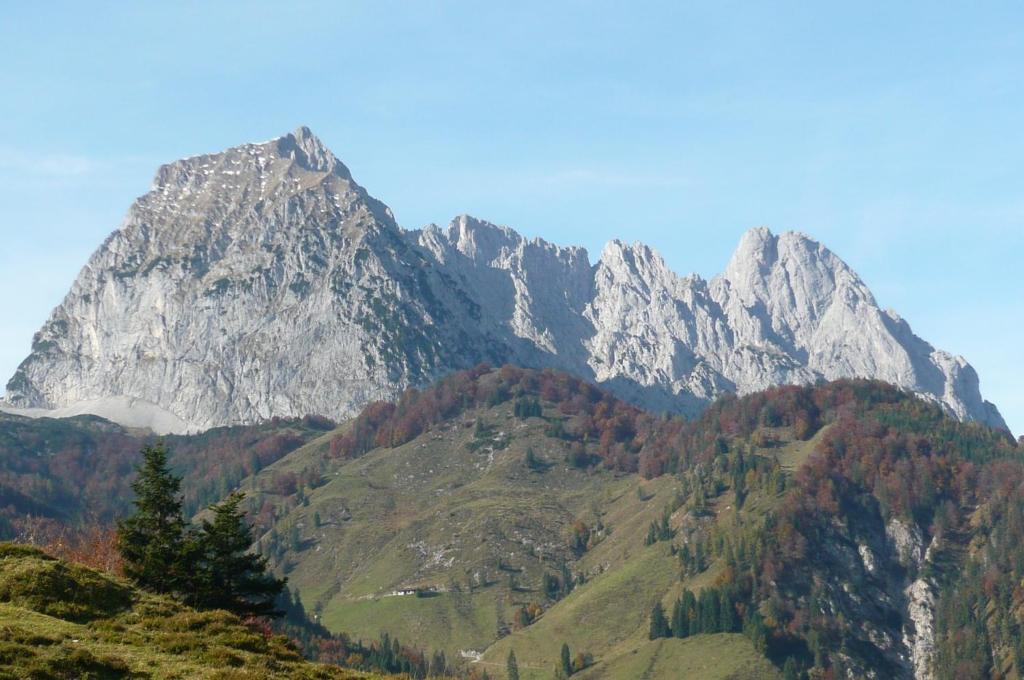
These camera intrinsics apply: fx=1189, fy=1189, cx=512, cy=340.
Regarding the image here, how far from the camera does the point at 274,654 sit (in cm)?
5506

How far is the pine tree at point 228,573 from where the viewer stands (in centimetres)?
6950

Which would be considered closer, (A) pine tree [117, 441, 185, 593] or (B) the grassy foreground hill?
(B) the grassy foreground hill

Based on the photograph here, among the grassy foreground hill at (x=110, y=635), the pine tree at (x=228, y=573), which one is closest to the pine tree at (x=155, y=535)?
the pine tree at (x=228, y=573)

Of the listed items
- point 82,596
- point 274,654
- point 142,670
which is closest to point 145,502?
point 82,596

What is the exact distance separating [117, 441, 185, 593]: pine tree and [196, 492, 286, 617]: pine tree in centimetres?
150

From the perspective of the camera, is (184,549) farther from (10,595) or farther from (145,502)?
(10,595)

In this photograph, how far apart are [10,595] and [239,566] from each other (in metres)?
17.6

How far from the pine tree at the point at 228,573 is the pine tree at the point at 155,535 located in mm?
1503

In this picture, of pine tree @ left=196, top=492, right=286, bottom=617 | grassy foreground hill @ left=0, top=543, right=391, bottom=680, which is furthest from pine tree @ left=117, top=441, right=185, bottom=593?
grassy foreground hill @ left=0, top=543, right=391, bottom=680

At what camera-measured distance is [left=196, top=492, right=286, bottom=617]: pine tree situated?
6950 centimetres

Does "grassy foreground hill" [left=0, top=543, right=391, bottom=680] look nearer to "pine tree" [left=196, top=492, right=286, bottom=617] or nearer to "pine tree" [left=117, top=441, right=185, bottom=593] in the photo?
"pine tree" [left=117, top=441, right=185, bottom=593]

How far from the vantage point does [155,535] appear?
72625 mm

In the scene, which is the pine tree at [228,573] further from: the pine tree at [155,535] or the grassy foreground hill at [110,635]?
the grassy foreground hill at [110,635]

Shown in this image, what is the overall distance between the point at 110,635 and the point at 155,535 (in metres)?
20.6
